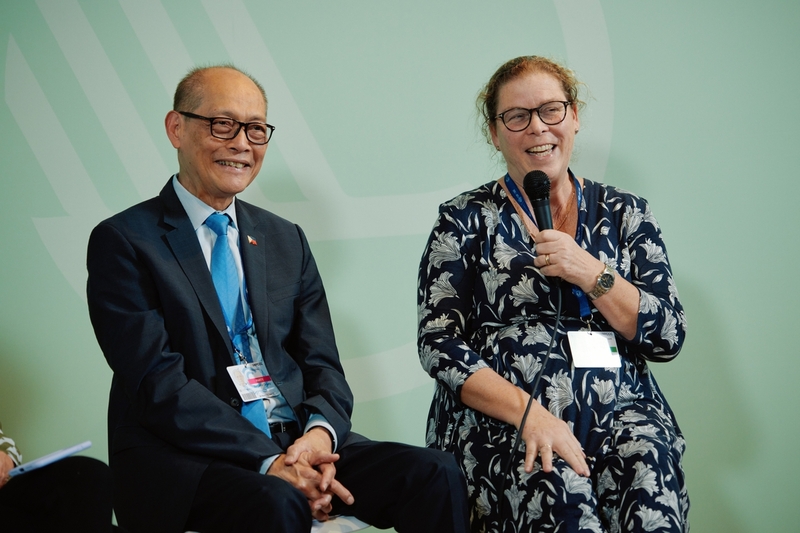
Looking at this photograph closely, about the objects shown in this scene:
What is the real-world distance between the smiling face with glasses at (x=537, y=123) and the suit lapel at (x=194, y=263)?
1.02 meters

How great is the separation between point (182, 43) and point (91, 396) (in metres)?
1.33

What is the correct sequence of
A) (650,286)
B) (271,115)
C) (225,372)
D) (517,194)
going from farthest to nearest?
(271,115), (517,194), (650,286), (225,372)

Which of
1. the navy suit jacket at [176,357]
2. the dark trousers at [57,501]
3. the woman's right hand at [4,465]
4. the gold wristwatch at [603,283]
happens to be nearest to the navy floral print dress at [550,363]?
the gold wristwatch at [603,283]

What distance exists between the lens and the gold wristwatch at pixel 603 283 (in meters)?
2.21

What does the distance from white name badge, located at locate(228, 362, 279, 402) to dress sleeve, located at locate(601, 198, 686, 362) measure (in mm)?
1046

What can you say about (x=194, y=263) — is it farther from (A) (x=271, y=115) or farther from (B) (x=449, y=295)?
(A) (x=271, y=115)

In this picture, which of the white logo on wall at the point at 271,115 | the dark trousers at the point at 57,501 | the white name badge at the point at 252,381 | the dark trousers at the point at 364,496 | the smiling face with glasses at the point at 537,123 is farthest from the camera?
the white logo on wall at the point at 271,115

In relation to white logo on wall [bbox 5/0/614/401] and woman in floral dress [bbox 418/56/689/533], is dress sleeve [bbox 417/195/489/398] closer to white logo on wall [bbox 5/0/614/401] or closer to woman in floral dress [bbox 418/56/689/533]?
woman in floral dress [bbox 418/56/689/533]

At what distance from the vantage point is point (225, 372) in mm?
2156

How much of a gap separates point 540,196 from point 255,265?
84cm

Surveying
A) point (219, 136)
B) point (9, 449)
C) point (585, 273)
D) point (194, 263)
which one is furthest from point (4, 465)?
point (585, 273)

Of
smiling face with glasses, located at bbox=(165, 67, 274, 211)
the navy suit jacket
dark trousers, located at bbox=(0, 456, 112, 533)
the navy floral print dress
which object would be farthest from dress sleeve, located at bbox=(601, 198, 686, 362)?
dark trousers, located at bbox=(0, 456, 112, 533)

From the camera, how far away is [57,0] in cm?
281

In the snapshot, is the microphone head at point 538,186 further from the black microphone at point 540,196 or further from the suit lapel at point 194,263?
the suit lapel at point 194,263
